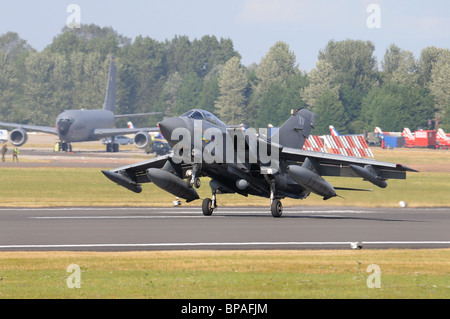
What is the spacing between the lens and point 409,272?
52.2 feet

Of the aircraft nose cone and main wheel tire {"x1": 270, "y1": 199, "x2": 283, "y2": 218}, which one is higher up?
the aircraft nose cone

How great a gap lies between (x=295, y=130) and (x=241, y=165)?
198 inches

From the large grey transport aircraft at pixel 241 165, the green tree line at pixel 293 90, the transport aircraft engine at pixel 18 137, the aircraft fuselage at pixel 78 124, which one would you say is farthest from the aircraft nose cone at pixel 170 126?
the green tree line at pixel 293 90

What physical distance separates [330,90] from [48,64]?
264ft

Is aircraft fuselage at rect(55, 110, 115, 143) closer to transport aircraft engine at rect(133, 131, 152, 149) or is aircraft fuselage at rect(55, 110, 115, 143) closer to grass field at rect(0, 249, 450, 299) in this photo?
transport aircraft engine at rect(133, 131, 152, 149)

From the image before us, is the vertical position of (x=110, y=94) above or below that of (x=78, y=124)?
above

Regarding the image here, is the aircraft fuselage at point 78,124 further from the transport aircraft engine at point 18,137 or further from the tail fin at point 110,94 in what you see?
the tail fin at point 110,94

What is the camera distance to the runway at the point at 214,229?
68.9 feet

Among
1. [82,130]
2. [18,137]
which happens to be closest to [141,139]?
[82,130]

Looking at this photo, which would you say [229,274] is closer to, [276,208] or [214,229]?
[214,229]

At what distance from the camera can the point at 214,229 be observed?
82.5ft

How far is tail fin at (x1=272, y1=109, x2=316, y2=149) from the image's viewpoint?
32156 millimetres

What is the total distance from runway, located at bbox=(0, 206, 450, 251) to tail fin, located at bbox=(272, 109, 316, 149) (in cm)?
296

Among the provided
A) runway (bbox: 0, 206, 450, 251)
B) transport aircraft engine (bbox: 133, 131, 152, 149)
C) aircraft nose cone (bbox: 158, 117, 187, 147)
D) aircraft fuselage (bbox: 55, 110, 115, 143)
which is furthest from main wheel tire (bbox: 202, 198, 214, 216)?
transport aircraft engine (bbox: 133, 131, 152, 149)
